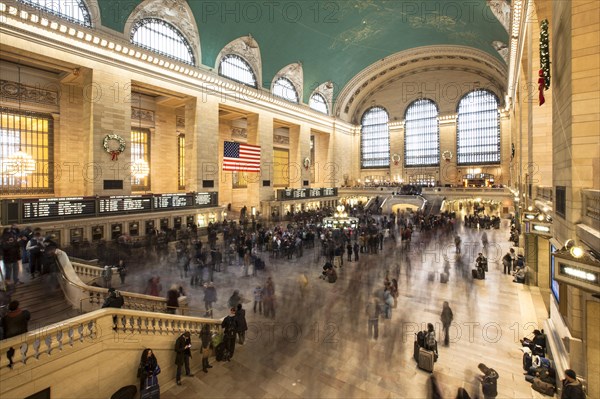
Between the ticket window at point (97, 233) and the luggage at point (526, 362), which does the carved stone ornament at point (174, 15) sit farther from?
the luggage at point (526, 362)

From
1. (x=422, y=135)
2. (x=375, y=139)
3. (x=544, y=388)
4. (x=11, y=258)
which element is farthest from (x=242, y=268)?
(x=375, y=139)

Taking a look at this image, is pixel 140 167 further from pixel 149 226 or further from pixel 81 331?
pixel 81 331

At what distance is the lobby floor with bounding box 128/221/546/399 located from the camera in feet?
17.0

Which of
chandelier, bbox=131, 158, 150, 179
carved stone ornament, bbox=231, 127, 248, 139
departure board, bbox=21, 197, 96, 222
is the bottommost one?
departure board, bbox=21, 197, 96, 222

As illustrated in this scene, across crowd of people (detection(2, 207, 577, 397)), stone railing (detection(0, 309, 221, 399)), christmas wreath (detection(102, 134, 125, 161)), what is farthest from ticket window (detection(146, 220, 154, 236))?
stone railing (detection(0, 309, 221, 399))

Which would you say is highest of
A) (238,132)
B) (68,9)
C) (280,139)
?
(68,9)

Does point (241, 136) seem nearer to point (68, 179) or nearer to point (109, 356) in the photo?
point (68, 179)

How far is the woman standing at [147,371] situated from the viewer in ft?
16.6

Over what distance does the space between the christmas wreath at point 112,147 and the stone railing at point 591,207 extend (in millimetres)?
17429

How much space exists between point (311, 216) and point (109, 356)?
1800cm

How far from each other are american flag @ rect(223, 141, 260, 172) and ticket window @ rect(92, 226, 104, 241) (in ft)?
25.6

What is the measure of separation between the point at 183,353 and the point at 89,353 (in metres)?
1.53

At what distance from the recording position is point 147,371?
16.7ft

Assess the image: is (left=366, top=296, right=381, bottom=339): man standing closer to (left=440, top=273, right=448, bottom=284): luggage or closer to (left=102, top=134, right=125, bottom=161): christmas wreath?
(left=440, top=273, right=448, bottom=284): luggage
